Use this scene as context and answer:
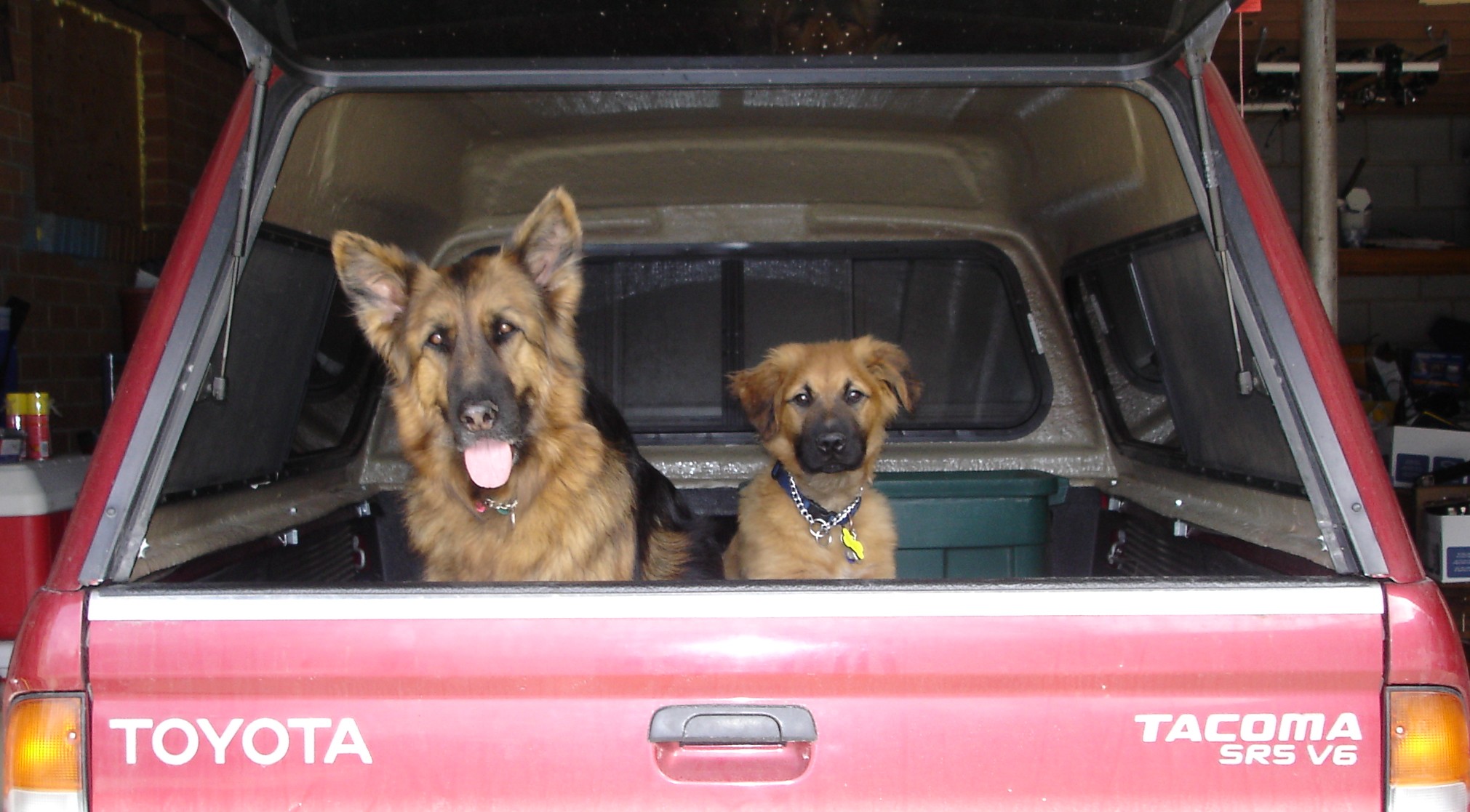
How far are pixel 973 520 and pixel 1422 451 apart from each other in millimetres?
2779

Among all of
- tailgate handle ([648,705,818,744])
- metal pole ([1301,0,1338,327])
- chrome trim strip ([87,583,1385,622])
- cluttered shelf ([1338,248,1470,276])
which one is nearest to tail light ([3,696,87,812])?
chrome trim strip ([87,583,1385,622])

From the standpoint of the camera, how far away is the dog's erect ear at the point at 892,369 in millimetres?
3508

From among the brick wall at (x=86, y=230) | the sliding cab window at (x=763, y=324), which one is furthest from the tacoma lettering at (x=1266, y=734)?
the brick wall at (x=86, y=230)

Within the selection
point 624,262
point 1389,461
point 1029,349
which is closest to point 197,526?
point 624,262

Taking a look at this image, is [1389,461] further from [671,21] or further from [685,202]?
[671,21]

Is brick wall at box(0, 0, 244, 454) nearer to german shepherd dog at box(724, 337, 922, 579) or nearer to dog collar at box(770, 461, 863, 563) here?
german shepherd dog at box(724, 337, 922, 579)

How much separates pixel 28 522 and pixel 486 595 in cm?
141

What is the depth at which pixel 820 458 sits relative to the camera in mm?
3461

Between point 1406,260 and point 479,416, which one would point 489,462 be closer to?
point 479,416

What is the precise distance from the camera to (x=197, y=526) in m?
2.29

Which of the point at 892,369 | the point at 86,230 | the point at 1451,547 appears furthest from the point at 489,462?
the point at 86,230

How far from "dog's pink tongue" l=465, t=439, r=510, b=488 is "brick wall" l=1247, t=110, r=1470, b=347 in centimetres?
798

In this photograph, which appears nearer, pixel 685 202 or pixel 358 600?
pixel 358 600

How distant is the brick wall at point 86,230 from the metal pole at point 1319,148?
6.25 meters
